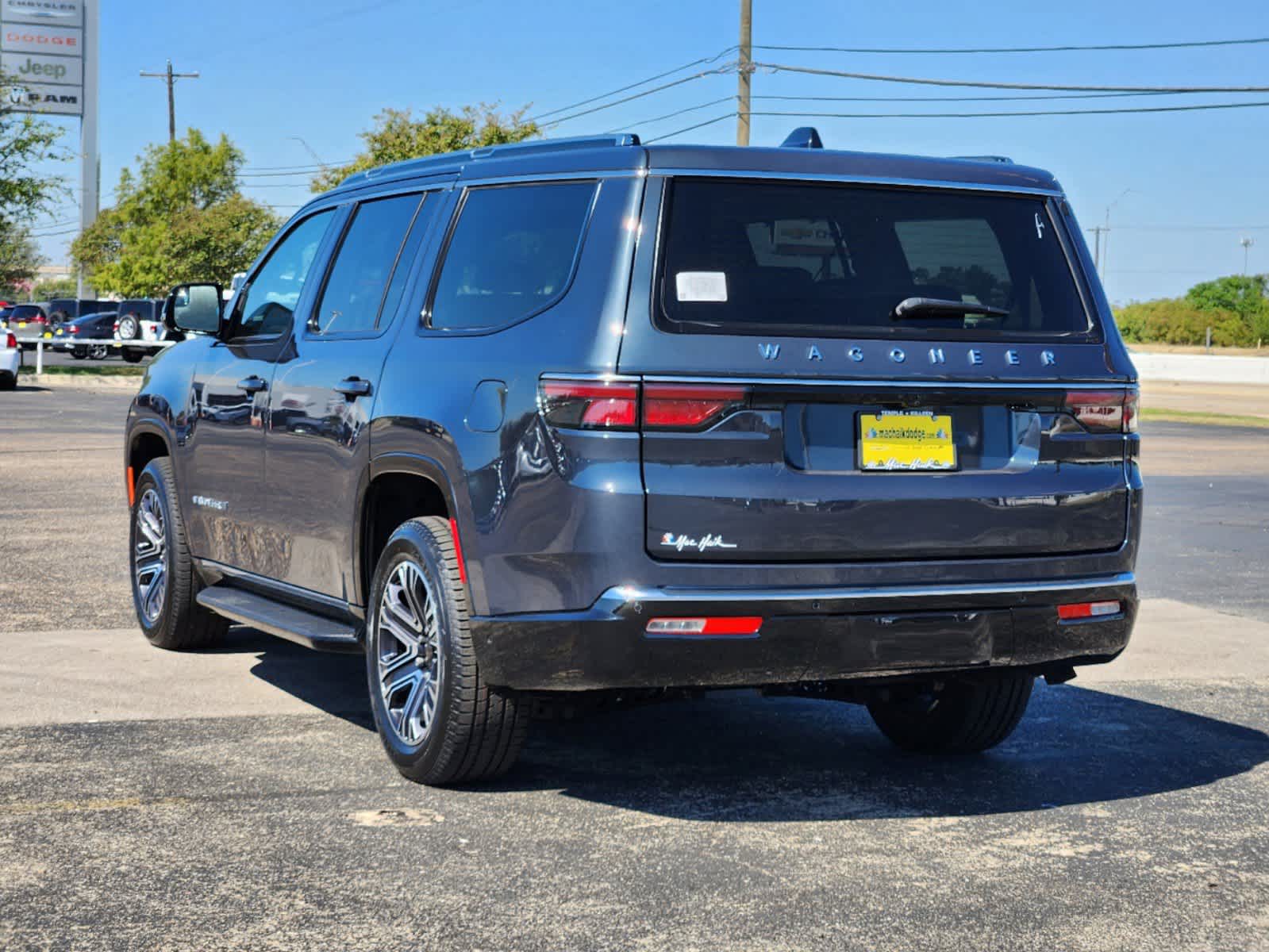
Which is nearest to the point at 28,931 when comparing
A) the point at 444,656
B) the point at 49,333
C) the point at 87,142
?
the point at 444,656

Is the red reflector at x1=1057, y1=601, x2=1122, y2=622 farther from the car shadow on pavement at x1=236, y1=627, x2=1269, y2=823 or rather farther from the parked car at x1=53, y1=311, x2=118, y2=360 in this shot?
the parked car at x1=53, y1=311, x2=118, y2=360

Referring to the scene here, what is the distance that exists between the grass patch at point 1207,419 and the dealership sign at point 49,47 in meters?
120

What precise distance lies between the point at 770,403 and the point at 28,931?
232 centimetres

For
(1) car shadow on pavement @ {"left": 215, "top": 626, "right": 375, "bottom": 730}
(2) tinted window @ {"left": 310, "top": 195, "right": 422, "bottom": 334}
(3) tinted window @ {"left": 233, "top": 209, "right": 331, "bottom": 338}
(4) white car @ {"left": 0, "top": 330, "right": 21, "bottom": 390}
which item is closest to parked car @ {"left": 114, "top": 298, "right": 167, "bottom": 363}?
(4) white car @ {"left": 0, "top": 330, "right": 21, "bottom": 390}

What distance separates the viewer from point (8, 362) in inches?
1396

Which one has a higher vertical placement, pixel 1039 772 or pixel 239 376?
pixel 239 376

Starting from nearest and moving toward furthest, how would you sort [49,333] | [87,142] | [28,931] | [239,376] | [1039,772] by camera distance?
1. [28,931]
2. [1039,772]
3. [239,376]
4. [49,333]
5. [87,142]

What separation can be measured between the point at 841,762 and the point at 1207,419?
31136 millimetres

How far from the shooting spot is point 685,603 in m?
4.80

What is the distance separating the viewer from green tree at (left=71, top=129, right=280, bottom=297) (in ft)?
229

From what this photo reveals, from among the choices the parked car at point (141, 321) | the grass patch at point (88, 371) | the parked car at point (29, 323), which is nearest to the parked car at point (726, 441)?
the grass patch at point (88, 371)

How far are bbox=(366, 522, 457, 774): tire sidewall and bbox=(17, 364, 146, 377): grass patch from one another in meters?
37.3

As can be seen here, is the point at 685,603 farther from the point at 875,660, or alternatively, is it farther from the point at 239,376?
the point at 239,376

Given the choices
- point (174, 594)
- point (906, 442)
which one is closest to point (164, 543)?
point (174, 594)
